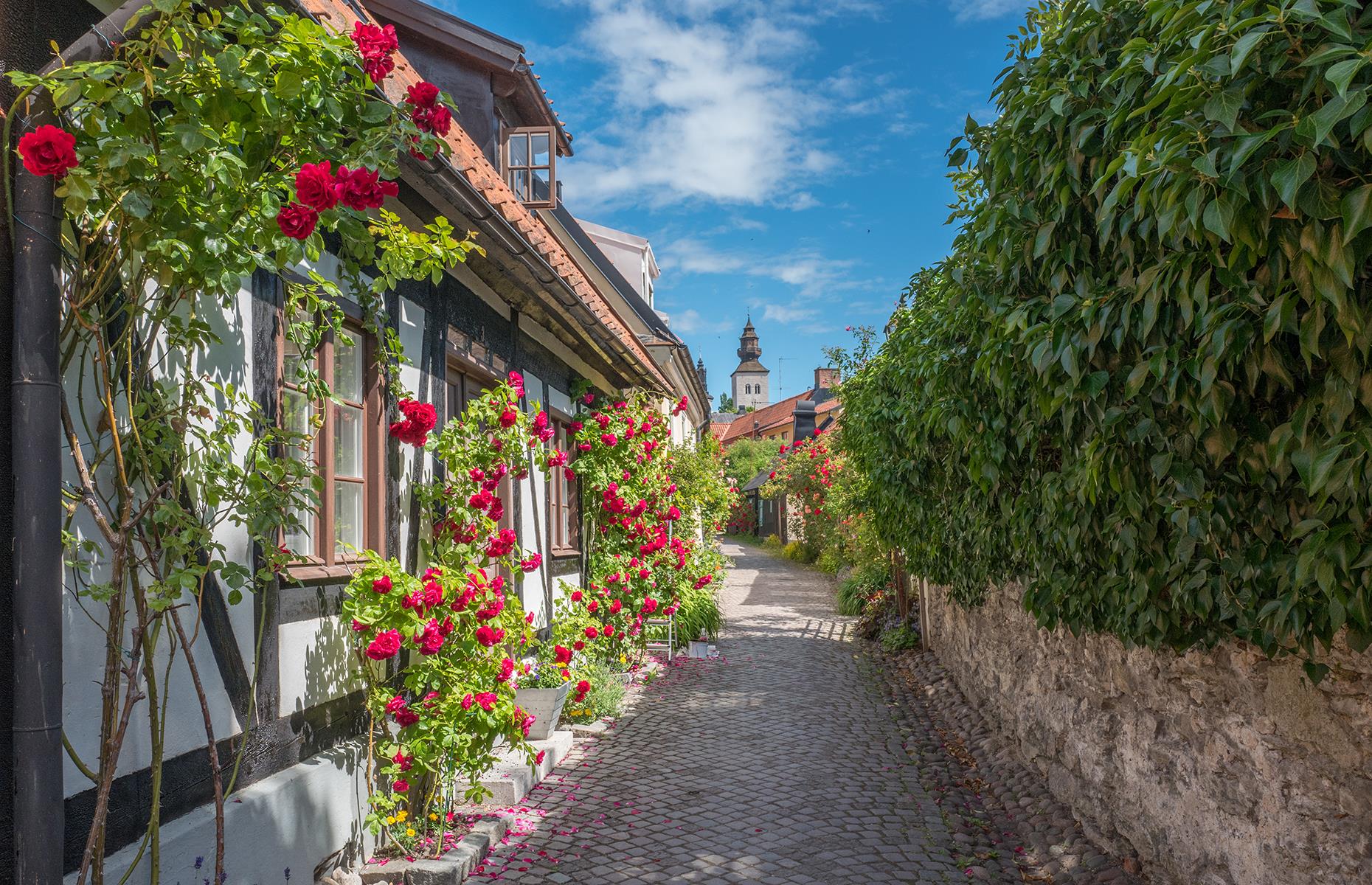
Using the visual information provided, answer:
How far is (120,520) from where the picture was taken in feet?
8.02

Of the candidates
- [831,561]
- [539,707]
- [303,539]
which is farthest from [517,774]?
[831,561]

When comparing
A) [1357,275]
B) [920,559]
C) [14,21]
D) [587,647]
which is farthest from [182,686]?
[920,559]

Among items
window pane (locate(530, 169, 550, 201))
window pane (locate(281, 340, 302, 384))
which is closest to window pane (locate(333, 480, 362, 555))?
window pane (locate(281, 340, 302, 384))

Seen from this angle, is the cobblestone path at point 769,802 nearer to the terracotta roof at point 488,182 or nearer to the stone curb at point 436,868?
the stone curb at point 436,868

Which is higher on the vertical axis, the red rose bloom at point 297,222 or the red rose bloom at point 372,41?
the red rose bloom at point 372,41

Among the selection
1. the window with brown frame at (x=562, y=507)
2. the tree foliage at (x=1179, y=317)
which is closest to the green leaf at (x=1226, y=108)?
the tree foliage at (x=1179, y=317)

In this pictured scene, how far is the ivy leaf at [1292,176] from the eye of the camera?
1.87 meters

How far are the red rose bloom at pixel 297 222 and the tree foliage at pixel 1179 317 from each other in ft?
6.63

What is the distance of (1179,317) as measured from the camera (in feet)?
9.01

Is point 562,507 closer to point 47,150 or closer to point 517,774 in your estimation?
point 517,774

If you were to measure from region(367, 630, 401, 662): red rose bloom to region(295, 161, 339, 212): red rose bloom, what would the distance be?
218 centimetres

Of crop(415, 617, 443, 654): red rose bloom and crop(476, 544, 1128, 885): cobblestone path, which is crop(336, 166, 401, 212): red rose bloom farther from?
crop(476, 544, 1128, 885): cobblestone path

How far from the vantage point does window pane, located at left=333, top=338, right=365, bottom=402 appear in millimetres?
4371

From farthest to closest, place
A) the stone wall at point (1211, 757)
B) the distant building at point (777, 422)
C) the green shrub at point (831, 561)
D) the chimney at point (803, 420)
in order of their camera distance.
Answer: the distant building at point (777, 422) → the chimney at point (803, 420) → the green shrub at point (831, 561) → the stone wall at point (1211, 757)
